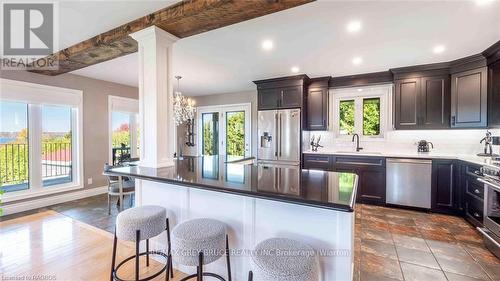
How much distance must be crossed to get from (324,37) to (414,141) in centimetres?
289

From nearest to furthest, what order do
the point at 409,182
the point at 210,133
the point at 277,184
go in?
the point at 277,184, the point at 409,182, the point at 210,133

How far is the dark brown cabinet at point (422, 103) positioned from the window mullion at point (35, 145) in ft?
20.9

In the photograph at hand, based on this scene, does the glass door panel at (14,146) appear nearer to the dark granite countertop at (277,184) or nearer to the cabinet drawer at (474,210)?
the dark granite countertop at (277,184)

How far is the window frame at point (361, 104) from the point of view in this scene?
14.1 feet

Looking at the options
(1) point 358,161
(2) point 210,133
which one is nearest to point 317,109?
(1) point 358,161

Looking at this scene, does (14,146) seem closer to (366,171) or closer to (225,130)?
(225,130)

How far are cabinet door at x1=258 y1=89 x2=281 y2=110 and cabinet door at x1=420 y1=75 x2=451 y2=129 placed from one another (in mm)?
2538

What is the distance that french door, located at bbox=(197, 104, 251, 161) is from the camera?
234 inches

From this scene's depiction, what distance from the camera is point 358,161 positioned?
400 cm

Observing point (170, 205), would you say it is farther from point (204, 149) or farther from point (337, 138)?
point (204, 149)

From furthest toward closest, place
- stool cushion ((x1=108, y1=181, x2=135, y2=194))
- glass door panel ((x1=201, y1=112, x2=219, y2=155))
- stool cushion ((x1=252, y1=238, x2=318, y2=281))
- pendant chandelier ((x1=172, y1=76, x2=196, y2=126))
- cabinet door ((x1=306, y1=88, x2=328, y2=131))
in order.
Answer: glass door panel ((x1=201, y1=112, x2=219, y2=155))
cabinet door ((x1=306, y1=88, x2=328, y2=131))
pendant chandelier ((x1=172, y1=76, x2=196, y2=126))
stool cushion ((x1=108, y1=181, x2=135, y2=194))
stool cushion ((x1=252, y1=238, x2=318, y2=281))

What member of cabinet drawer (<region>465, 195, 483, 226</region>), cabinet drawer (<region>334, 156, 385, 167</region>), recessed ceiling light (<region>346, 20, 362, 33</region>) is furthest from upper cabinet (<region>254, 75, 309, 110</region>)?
cabinet drawer (<region>465, 195, 483, 226</region>)

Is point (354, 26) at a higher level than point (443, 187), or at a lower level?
higher

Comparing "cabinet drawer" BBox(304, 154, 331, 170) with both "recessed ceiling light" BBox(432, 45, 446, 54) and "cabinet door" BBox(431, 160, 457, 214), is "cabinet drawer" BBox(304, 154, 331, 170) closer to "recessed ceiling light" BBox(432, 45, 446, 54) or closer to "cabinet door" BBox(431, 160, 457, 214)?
"cabinet door" BBox(431, 160, 457, 214)
